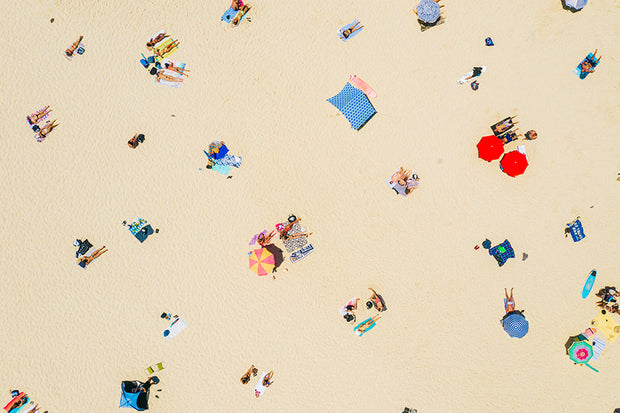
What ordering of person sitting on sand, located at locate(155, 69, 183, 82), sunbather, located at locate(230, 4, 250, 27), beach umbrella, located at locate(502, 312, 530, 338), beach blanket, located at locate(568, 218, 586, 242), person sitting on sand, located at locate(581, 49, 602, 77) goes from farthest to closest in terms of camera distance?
person sitting on sand, located at locate(155, 69, 183, 82) < sunbather, located at locate(230, 4, 250, 27) < beach blanket, located at locate(568, 218, 586, 242) < person sitting on sand, located at locate(581, 49, 602, 77) < beach umbrella, located at locate(502, 312, 530, 338)

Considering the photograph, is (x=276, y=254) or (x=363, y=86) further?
(x=276, y=254)

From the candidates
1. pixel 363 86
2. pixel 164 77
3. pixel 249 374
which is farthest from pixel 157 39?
pixel 249 374

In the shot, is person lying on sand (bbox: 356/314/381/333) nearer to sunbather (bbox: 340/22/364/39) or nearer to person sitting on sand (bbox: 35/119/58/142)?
sunbather (bbox: 340/22/364/39)

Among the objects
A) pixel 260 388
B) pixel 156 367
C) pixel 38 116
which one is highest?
pixel 38 116

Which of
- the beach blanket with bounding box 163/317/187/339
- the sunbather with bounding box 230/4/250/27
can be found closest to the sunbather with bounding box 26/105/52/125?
the sunbather with bounding box 230/4/250/27

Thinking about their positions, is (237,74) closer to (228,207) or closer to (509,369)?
(228,207)

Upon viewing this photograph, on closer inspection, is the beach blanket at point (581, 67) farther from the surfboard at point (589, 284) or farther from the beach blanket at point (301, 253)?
the beach blanket at point (301, 253)

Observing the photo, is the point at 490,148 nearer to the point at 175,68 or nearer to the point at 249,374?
the point at 175,68

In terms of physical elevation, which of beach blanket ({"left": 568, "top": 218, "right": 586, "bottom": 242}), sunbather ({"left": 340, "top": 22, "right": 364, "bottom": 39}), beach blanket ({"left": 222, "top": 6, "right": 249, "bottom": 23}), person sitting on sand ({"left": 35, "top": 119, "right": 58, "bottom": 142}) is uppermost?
beach blanket ({"left": 222, "top": 6, "right": 249, "bottom": 23})
